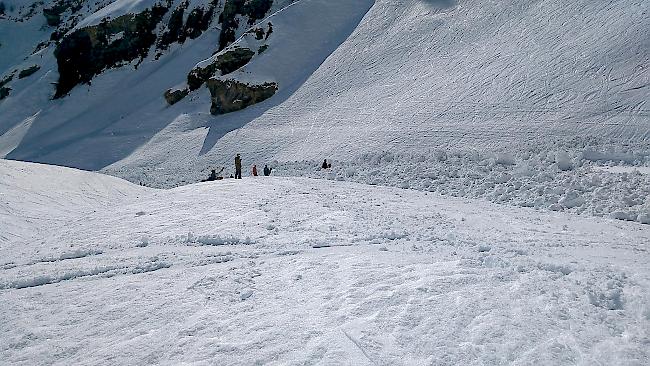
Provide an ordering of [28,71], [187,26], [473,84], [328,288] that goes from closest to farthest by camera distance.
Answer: [328,288] < [473,84] < [187,26] < [28,71]

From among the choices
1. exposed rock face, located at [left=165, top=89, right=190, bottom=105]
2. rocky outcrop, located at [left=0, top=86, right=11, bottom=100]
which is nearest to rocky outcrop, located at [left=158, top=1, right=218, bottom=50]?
exposed rock face, located at [left=165, top=89, right=190, bottom=105]

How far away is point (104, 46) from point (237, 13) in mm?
14053

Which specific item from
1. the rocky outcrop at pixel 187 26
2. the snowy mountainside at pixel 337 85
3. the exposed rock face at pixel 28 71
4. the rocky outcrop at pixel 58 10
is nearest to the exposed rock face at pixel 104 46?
the snowy mountainside at pixel 337 85

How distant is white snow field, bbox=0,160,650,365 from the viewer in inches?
218

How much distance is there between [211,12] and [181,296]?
156ft

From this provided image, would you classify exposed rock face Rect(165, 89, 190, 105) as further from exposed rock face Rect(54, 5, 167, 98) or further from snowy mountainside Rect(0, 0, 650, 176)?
exposed rock face Rect(54, 5, 167, 98)

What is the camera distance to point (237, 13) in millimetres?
47969

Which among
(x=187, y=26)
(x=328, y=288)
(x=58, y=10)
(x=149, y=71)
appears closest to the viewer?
(x=328, y=288)

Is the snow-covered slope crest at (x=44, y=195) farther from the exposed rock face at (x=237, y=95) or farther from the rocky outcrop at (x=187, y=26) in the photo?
the rocky outcrop at (x=187, y=26)

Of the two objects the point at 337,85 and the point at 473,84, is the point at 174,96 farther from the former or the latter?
the point at 473,84

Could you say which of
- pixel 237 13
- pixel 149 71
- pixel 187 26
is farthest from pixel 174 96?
pixel 187 26

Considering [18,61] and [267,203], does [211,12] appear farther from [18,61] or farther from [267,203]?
[267,203]

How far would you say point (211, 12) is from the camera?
50.4m

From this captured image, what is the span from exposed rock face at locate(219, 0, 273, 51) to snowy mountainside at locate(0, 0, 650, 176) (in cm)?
13
